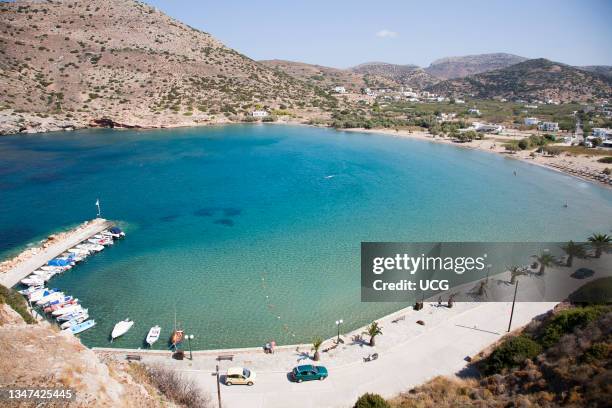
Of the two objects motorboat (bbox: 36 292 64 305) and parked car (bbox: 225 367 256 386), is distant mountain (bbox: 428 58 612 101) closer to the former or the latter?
parked car (bbox: 225 367 256 386)

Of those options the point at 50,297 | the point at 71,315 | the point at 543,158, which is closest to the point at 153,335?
the point at 71,315

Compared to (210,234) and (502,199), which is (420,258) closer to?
(210,234)

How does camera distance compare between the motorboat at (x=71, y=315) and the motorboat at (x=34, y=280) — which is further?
the motorboat at (x=34, y=280)

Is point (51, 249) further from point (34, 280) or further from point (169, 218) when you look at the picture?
point (169, 218)

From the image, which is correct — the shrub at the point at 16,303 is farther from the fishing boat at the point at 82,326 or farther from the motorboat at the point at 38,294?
the motorboat at the point at 38,294

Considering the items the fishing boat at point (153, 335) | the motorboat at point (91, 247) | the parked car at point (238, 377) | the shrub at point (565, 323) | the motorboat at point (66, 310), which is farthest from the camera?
the motorboat at point (91, 247)

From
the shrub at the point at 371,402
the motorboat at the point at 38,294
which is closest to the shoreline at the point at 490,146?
the shrub at the point at 371,402

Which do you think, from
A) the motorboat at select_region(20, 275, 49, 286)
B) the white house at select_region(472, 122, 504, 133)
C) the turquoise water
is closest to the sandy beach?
the turquoise water
